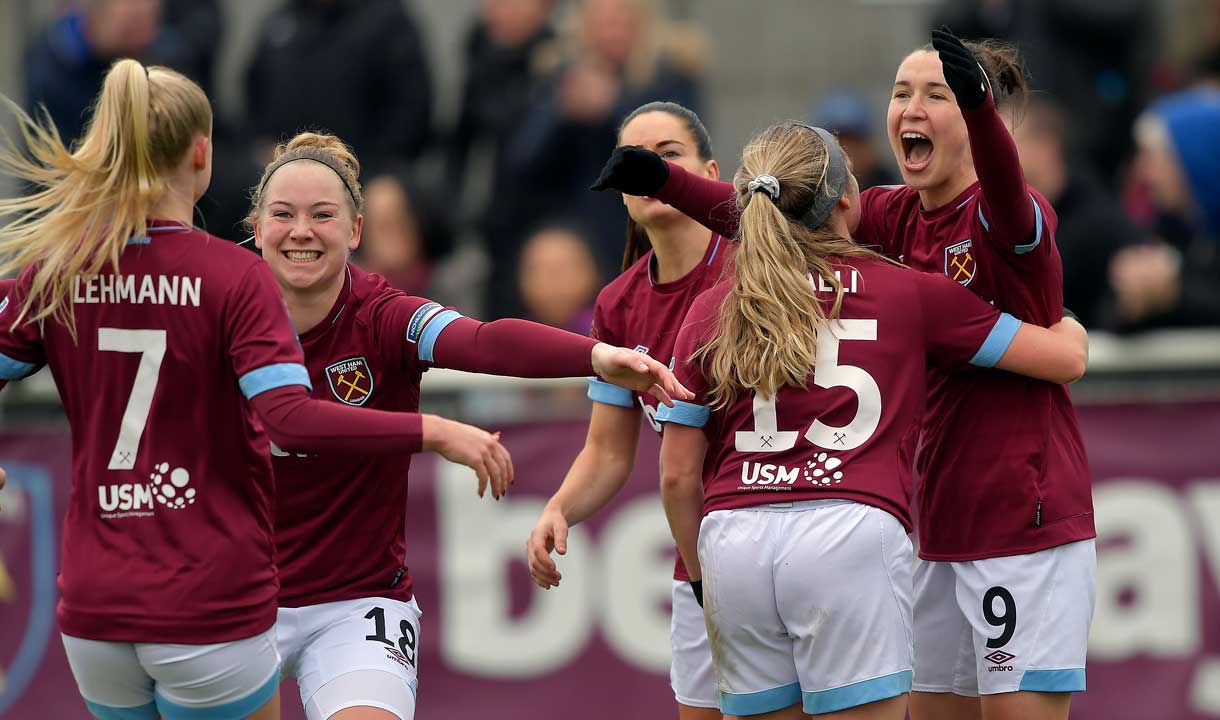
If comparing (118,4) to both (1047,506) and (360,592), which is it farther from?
(1047,506)

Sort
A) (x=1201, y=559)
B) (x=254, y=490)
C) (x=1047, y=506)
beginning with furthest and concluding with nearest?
1. (x=1201, y=559)
2. (x=1047, y=506)
3. (x=254, y=490)

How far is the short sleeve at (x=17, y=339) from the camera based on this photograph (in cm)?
388

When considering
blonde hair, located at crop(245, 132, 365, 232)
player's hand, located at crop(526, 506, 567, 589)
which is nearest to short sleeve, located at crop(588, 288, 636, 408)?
player's hand, located at crop(526, 506, 567, 589)

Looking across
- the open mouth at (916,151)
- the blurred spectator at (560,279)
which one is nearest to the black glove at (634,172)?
the open mouth at (916,151)

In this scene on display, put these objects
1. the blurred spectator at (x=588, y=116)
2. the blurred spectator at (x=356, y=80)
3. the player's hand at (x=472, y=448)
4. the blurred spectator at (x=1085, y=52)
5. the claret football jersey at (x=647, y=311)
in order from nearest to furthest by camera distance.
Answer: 1. the player's hand at (x=472, y=448)
2. the claret football jersey at (x=647, y=311)
3. the blurred spectator at (x=588, y=116)
4. the blurred spectator at (x=356, y=80)
5. the blurred spectator at (x=1085, y=52)

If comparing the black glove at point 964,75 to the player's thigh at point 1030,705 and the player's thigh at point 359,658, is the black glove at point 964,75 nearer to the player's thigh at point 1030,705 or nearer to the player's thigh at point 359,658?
the player's thigh at point 1030,705

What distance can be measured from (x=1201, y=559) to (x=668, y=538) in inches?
88.6

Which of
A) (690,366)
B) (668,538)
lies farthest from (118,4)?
(690,366)

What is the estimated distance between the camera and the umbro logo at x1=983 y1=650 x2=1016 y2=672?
4352mm

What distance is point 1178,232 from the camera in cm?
771

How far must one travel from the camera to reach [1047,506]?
4371 mm

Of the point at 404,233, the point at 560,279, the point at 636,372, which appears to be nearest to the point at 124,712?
the point at 636,372

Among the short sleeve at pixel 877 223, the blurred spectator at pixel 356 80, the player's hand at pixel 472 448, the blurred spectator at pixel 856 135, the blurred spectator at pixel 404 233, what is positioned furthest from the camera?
the blurred spectator at pixel 356 80

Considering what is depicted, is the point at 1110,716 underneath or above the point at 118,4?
underneath
